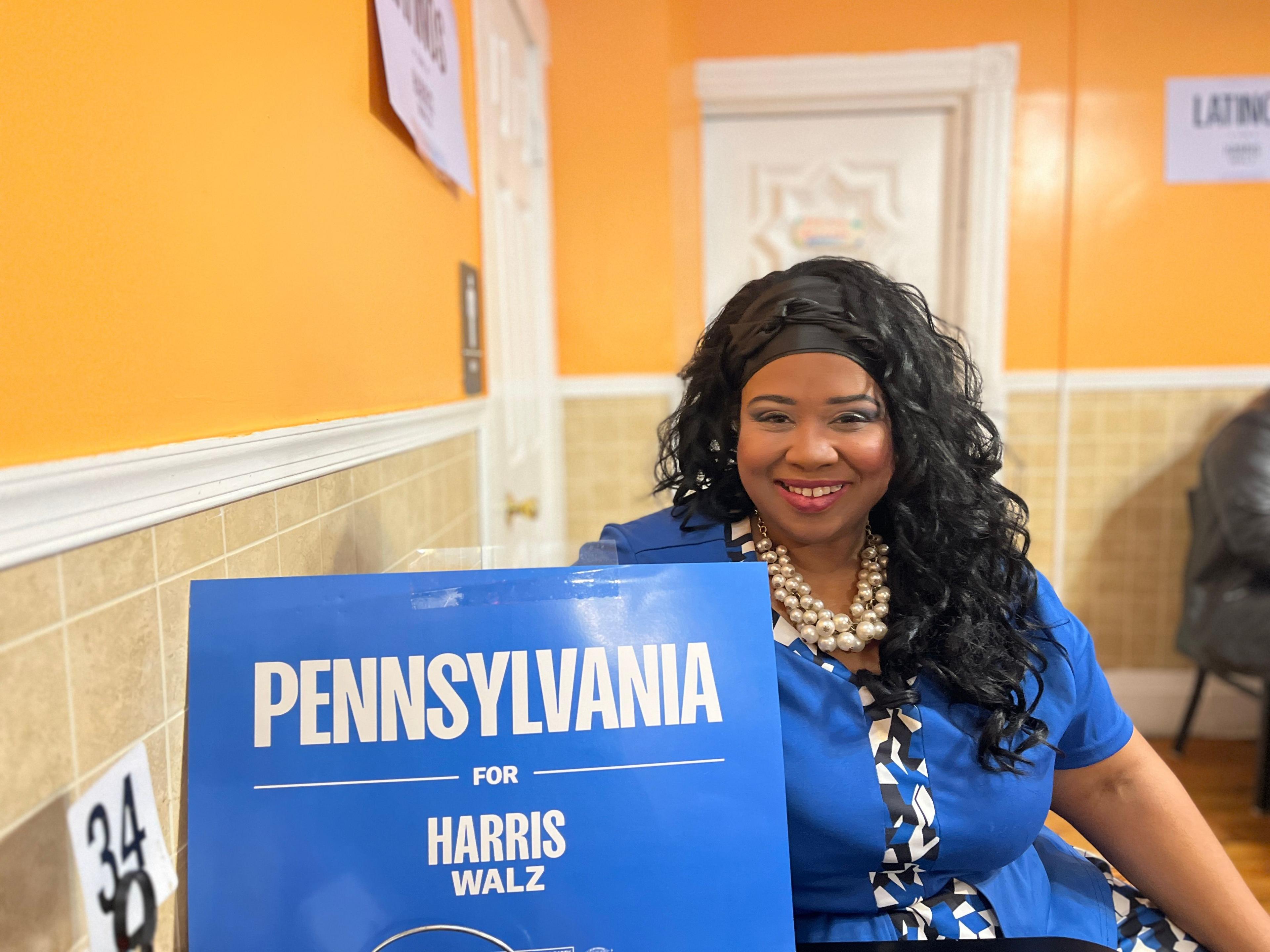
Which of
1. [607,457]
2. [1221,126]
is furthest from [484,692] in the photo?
[1221,126]

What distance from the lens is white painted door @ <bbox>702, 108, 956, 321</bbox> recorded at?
293 centimetres

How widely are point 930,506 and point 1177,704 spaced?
2.63 meters

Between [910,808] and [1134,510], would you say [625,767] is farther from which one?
[1134,510]

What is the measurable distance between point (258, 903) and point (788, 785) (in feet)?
1.46

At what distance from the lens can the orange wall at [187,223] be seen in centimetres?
48

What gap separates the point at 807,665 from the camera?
0.83m

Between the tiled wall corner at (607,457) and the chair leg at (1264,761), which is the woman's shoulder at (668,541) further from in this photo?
the chair leg at (1264,761)

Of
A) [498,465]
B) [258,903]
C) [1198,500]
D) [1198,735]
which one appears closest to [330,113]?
[258,903]

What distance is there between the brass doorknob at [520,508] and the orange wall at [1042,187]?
0.85 meters

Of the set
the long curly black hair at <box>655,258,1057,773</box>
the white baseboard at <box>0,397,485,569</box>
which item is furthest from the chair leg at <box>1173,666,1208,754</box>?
the white baseboard at <box>0,397,485,569</box>

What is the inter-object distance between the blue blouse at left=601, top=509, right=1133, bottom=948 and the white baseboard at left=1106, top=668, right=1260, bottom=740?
238 centimetres

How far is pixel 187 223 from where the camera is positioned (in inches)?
25.5

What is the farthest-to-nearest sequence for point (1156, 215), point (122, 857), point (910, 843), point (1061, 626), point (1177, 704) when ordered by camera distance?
point (1177, 704) → point (1156, 215) → point (1061, 626) → point (910, 843) → point (122, 857)

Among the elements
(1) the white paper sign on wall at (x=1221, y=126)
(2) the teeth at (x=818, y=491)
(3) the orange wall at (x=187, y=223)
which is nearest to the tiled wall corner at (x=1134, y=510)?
(1) the white paper sign on wall at (x=1221, y=126)
